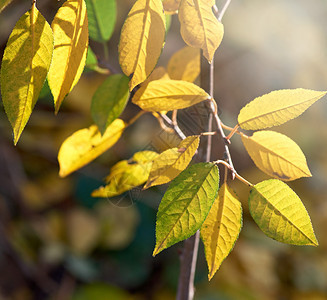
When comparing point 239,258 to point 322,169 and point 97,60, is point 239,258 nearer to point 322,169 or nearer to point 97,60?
point 322,169

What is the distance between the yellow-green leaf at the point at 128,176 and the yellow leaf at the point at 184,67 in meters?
0.10

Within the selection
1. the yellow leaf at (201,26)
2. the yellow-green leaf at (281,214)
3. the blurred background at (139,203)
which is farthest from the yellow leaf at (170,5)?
the blurred background at (139,203)

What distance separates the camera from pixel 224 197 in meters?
0.34

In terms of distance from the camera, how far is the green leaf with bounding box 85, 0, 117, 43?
0.45m

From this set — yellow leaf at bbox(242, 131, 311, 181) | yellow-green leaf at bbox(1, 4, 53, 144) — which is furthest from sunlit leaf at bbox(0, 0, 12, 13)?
yellow leaf at bbox(242, 131, 311, 181)

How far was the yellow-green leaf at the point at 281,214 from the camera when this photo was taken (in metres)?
0.31

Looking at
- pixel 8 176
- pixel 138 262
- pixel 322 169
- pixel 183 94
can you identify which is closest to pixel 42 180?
pixel 8 176

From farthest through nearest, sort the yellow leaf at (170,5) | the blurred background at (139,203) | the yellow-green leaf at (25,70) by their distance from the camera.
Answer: the blurred background at (139,203)
the yellow leaf at (170,5)
the yellow-green leaf at (25,70)

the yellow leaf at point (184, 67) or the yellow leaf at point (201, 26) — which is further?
the yellow leaf at point (184, 67)

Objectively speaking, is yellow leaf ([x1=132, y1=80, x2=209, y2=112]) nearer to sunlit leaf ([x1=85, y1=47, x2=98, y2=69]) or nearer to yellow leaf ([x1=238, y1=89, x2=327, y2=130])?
yellow leaf ([x1=238, y1=89, x2=327, y2=130])

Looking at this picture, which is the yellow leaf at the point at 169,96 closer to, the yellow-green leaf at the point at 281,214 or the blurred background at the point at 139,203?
the yellow-green leaf at the point at 281,214

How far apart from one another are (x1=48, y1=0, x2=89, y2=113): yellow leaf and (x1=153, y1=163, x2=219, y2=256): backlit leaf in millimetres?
110

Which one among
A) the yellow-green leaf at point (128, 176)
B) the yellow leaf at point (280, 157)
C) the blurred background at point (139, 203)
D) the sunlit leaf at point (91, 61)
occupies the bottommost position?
the blurred background at point (139, 203)

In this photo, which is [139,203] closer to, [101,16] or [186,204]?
[101,16]
